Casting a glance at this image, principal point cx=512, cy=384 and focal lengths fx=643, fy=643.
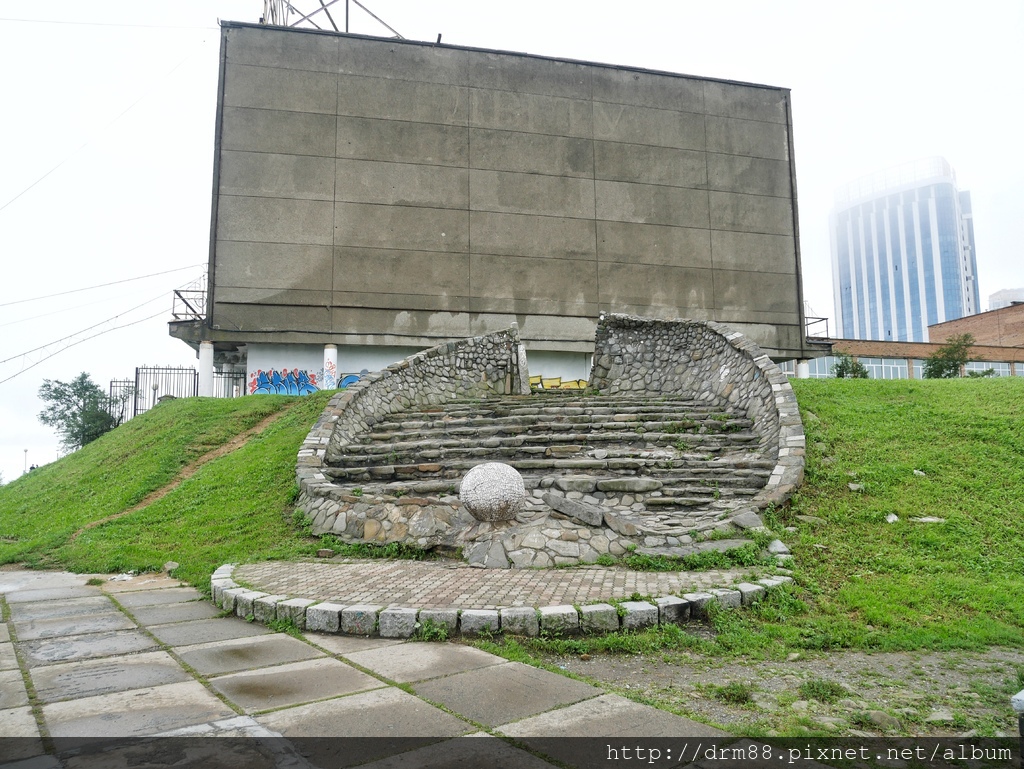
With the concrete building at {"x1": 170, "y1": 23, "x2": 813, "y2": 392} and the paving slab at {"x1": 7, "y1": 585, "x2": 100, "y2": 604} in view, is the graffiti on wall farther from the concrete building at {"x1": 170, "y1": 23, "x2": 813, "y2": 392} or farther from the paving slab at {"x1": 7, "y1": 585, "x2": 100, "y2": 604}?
the paving slab at {"x1": 7, "y1": 585, "x2": 100, "y2": 604}

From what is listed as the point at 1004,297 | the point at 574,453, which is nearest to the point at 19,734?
the point at 574,453

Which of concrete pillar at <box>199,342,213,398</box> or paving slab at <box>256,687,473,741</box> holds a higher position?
concrete pillar at <box>199,342,213,398</box>

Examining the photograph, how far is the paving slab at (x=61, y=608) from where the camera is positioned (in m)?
5.48

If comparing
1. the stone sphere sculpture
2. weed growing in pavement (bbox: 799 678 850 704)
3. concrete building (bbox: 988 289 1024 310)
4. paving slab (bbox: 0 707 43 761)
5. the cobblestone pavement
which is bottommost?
weed growing in pavement (bbox: 799 678 850 704)

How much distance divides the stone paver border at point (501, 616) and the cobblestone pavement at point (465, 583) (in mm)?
190

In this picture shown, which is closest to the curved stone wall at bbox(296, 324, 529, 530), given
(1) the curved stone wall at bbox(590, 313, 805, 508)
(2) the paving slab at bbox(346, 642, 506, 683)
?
(1) the curved stone wall at bbox(590, 313, 805, 508)

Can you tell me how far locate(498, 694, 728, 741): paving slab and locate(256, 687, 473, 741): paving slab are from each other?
300 mm

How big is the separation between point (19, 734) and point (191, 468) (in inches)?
421

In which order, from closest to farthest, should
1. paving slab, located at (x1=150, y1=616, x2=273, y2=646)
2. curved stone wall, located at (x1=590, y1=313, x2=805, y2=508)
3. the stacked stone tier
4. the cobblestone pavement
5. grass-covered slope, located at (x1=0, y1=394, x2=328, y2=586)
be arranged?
paving slab, located at (x1=150, y1=616, x2=273, y2=646) → the cobblestone pavement → the stacked stone tier → grass-covered slope, located at (x1=0, y1=394, x2=328, y2=586) → curved stone wall, located at (x1=590, y1=313, x2=805, y2=508)

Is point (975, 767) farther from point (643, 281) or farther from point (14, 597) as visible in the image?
point (643, 281)

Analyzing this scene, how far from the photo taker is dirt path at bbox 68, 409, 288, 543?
10259mm

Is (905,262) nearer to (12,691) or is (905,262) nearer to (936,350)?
(936,350)

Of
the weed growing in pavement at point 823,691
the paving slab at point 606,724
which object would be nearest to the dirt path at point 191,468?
the paving slab at point 606,724

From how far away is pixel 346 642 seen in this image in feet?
14.7
